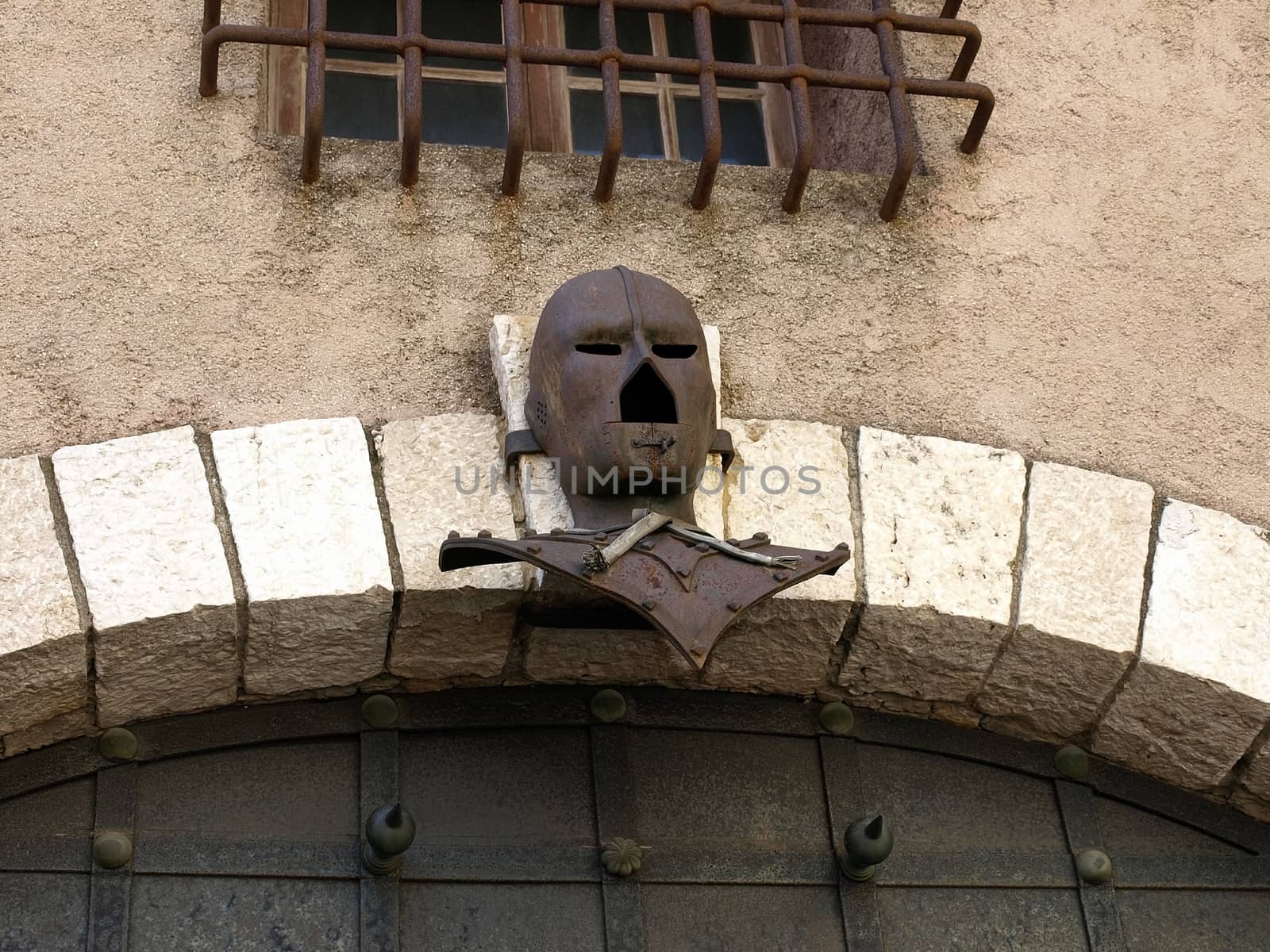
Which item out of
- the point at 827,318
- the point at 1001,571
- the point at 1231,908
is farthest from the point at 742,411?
the point at 1231,908

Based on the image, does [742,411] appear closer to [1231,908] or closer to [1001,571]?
[1001,571]

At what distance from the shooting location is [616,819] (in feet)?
9.00

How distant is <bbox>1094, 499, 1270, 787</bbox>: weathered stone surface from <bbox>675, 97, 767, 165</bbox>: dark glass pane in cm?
137

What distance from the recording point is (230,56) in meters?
3.21

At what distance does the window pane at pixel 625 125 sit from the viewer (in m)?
3.61

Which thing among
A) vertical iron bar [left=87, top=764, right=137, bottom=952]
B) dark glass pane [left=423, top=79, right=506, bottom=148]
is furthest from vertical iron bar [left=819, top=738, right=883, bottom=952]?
dark glass pane [left=423, top=79, right=506, bottom=148]

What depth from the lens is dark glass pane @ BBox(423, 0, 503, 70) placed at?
370cm

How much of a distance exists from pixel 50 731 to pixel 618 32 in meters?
2.18

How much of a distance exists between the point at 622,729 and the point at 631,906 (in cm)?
33

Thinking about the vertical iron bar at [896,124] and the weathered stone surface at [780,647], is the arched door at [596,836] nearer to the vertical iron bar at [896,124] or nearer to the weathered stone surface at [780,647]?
the weathered stone surface at [780,647]

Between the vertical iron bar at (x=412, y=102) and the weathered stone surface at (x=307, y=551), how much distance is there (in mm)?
589

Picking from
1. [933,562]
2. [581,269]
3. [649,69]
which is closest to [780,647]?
[933,562]

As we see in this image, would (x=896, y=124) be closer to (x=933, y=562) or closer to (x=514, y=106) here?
(x=514, y=106)

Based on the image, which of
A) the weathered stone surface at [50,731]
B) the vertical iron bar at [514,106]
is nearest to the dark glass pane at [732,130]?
the vertical iron bar at [514,106]
